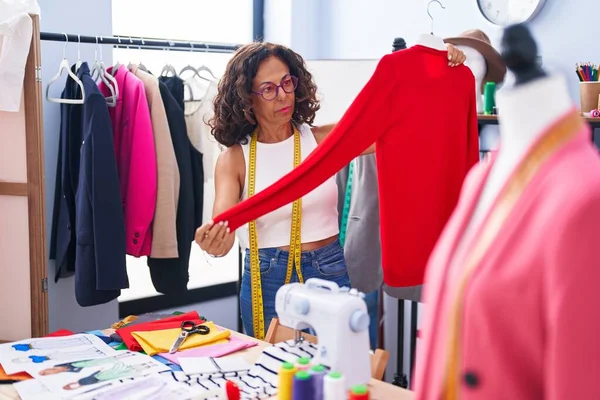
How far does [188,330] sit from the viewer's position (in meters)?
2.04

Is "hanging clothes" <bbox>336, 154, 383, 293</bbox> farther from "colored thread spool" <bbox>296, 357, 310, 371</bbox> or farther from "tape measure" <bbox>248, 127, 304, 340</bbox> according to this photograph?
"colored thread spool" <bbox>296, 357, 310, 371</bbox>

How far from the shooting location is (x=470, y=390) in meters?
0.84

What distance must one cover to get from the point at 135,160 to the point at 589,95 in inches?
74.9

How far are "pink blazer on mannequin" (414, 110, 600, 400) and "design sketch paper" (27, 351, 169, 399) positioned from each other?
107 cm

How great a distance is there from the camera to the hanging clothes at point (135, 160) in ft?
9.72

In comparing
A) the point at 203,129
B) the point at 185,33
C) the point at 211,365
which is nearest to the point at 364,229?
the point at 203,129

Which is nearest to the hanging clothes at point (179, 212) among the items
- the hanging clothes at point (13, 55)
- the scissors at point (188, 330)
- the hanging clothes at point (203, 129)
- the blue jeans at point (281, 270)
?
the hanging clothes at point (203, 129)

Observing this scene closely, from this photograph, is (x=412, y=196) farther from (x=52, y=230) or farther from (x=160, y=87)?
(x=52, y=230)

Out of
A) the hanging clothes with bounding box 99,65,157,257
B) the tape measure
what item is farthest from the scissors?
the hanging clothes with bounding box 99,65,157,257

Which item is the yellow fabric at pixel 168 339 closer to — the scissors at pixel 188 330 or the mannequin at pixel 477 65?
the scissors at pixel 188 330

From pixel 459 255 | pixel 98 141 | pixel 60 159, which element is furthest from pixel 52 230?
pixel 459 255

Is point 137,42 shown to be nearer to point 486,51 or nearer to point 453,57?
point 486,51

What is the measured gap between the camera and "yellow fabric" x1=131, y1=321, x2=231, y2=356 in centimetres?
193

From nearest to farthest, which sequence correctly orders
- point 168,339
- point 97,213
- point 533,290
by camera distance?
1. point 533,290
2. point 168,339
3. point 97,213
